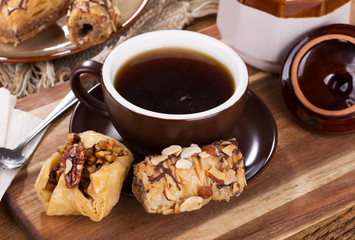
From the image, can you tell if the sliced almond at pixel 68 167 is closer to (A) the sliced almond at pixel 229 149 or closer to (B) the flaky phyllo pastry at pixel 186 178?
(B) the flaky phyllo pastry at pixel 186 178

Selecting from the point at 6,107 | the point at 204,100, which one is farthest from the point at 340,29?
the point at 6,107

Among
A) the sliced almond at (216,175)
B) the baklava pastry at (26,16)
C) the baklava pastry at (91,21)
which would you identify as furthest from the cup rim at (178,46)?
the baklava pastry at (26,16)

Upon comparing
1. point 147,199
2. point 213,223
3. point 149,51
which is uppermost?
point 149,51

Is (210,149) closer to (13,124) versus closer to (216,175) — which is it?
(216,175)

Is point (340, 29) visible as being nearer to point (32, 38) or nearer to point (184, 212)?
point (184, 212)

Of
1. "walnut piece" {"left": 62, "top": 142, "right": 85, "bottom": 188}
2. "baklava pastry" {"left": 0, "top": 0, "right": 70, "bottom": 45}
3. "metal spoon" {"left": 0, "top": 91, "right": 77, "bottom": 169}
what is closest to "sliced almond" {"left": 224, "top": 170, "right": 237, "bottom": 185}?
"walnut piece" {"left": 62, "top": 142, "right": 85, "bottom": 188}

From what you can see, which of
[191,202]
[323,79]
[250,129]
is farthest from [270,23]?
[191,202]
